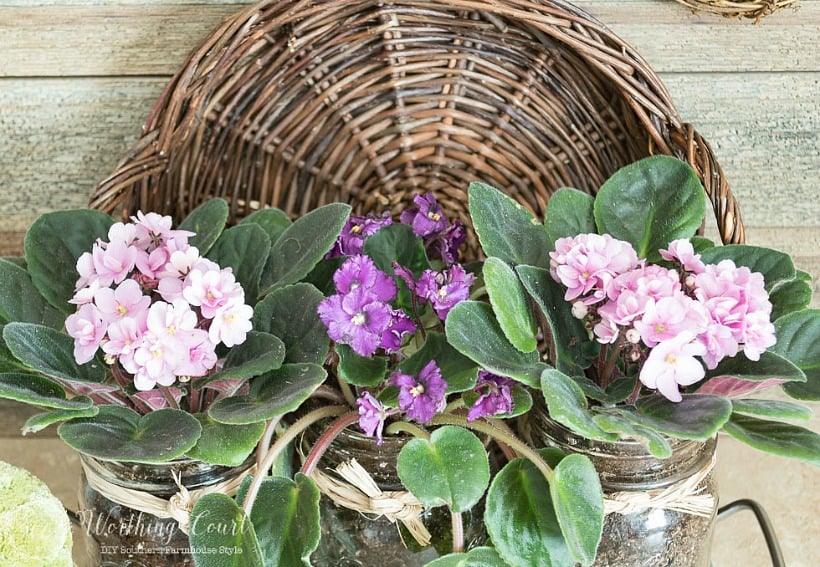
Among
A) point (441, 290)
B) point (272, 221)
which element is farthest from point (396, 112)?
point (441, 290)

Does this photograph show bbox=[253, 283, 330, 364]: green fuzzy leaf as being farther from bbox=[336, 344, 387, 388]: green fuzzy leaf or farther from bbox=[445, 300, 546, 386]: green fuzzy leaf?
bbox=[445, 300, 546, 386]: green fuzzy leaf

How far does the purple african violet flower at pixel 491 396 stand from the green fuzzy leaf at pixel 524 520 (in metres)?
0.05

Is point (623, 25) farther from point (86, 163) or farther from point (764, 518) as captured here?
point (86, 163)

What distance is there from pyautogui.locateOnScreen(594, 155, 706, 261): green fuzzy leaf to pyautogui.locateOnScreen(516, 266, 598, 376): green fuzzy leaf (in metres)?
0.10

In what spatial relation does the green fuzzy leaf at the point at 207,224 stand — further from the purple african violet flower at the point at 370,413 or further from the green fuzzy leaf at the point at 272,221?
the purple african violet flower at the point at 370,413

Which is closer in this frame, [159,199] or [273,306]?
[273,306]

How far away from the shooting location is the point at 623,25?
985 millimetres

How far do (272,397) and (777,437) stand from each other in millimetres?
417

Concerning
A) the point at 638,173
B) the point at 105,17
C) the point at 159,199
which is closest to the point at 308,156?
the point at 159,199

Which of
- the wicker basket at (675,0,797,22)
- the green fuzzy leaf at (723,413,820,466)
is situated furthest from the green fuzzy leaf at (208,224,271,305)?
the wicker basket at (675,0,797,22)

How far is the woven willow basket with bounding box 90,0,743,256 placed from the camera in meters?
0.89

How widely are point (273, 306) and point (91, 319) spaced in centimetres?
16

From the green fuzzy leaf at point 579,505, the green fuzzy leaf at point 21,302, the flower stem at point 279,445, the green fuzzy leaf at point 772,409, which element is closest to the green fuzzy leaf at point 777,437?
the green fuzzy leaf at point 772,409

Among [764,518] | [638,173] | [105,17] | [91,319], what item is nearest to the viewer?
[91,319]
